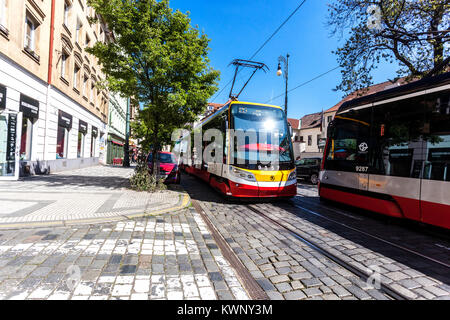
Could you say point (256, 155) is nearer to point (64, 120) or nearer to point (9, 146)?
point (9, 146)

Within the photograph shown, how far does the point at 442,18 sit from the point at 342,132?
7.88m

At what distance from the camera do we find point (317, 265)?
3.21 meters

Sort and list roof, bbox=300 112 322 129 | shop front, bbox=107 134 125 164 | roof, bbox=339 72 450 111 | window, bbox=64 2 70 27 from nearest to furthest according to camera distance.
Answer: roof, bbox=339 72 450 111, window, bbox=64 2 70 27, shop front, bbox=107 134 125 164, roof, bbox=300 112 322 129

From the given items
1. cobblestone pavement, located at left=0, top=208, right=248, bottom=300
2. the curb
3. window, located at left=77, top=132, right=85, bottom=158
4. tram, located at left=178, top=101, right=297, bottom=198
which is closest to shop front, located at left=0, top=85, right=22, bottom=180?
the curb

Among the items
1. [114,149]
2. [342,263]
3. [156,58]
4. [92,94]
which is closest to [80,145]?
[92,94]

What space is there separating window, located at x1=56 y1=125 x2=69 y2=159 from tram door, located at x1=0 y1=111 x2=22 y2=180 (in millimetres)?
4998

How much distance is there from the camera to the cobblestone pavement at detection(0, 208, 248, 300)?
2350mm

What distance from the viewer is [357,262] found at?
3303 mm

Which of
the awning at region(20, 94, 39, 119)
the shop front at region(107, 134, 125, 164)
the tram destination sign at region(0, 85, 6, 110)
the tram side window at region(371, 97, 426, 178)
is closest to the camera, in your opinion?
the tram side window at region(371, 97, 426, 178)

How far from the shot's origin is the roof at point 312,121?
42688 millimetres

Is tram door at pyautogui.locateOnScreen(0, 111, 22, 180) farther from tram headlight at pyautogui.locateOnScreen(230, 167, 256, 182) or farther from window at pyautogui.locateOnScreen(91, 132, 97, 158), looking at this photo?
window at pyautogui.locateOnScreen(91, 132, 97, 158)

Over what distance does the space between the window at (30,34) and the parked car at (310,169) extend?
51.4ft

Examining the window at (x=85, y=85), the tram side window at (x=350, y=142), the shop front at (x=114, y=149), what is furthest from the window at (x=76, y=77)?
the tram side window at (x=350, y=142)
